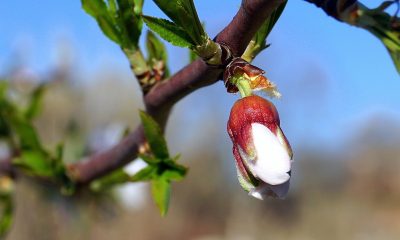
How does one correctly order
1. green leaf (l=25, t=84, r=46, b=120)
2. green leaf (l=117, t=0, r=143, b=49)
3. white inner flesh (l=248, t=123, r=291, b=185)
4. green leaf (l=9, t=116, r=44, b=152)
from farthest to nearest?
green leaf (l=25, t=84, r=46, b=120) < green leaf (l=9, t=116, r=44, b=152) < green leaf (l=117, t=0, r=143, b=49) < white inner flesh (l=248, t=123, r=291, b=185)

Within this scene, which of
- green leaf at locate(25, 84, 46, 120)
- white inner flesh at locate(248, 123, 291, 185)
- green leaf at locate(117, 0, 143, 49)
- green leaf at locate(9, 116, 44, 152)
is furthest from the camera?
green leaf at locate(25, 84, 46, 120)

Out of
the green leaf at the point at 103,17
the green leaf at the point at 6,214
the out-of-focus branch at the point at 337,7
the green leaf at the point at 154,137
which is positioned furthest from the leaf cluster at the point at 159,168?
the green leaf at the point at 6,214

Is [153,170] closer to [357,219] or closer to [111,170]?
[111,170]

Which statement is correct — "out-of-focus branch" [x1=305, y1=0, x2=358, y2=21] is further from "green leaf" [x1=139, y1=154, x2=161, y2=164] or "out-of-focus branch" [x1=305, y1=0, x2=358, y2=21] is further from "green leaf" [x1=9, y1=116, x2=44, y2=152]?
"green leaf" [x1=9, y1=116, x2=44, y2=152]

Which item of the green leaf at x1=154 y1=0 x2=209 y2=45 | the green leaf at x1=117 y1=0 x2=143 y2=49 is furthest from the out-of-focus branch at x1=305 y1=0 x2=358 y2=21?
the green leaf at x1=117 y1=0 x2=143 y2=49

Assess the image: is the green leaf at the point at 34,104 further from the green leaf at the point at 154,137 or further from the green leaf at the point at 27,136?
the green leaf at the point at 154,137

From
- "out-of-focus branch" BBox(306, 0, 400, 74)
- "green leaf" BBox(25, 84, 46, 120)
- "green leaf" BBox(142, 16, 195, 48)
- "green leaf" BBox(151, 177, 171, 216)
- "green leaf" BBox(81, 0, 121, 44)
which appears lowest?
"green leaf" BBox(25, 84, 46, 120)

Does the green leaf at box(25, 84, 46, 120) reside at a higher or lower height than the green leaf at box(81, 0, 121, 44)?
lower

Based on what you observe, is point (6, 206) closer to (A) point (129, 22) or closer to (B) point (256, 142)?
(A) point (129, 22)
